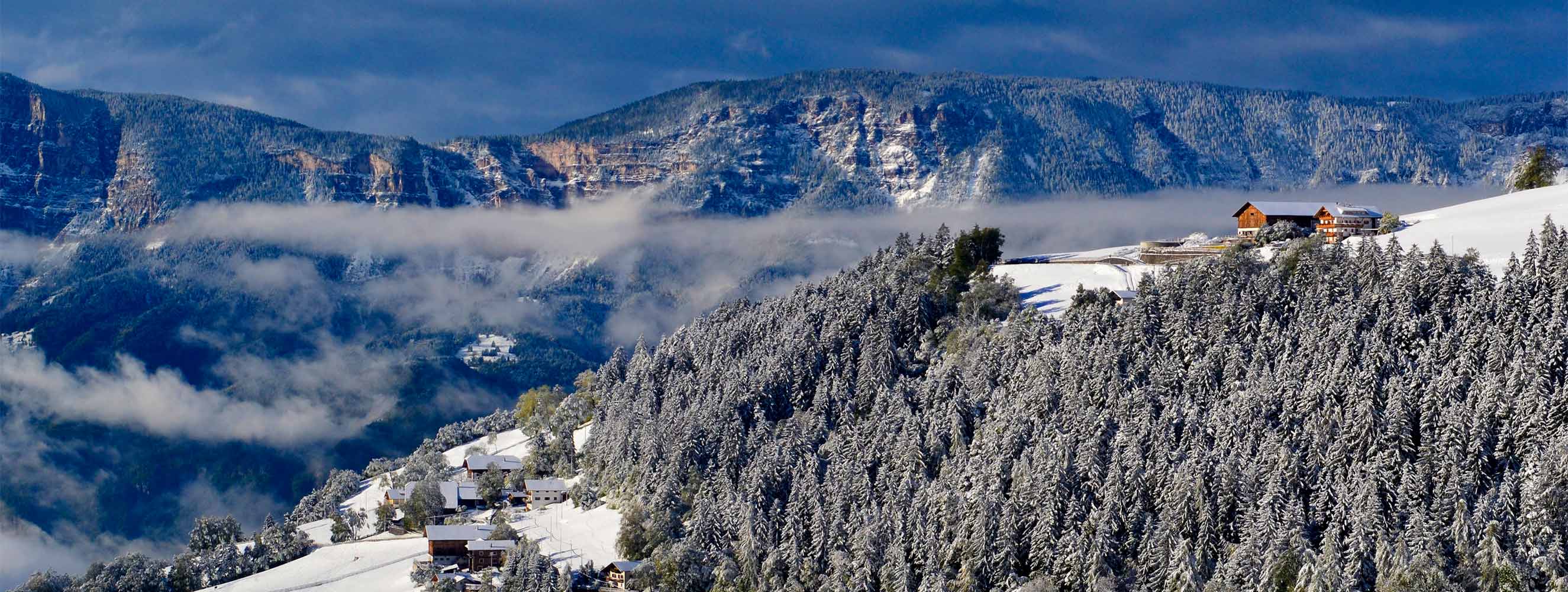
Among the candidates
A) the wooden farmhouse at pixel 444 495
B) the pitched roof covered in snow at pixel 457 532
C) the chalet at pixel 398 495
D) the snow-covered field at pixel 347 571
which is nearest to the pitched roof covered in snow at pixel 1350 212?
the pitched roof covered in snow at pixel 457 532

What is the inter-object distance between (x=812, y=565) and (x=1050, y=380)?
19.6 m

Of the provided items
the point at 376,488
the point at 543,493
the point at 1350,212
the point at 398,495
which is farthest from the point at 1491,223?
the point at 376,488

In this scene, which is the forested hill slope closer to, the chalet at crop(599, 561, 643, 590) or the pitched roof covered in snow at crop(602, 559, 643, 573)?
the pitched roof covered in snow at crop(602, 559, 643, 573)

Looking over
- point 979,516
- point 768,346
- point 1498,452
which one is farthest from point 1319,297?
point 768,346

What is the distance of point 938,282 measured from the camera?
134 metres

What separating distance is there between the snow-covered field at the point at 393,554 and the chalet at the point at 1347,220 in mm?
61152

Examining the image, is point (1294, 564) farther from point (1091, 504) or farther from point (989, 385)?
point (989, 385)

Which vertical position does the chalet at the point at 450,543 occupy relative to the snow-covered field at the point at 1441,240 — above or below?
below

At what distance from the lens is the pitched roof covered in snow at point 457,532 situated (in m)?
122

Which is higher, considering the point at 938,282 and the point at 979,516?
the point at 938,282

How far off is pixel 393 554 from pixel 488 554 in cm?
1280

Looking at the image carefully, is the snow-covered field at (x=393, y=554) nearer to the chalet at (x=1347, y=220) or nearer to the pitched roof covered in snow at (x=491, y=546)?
the pitched roof covered in snow at (x=491, y=546)

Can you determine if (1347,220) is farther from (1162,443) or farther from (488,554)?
(488,554)

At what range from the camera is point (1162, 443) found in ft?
316
